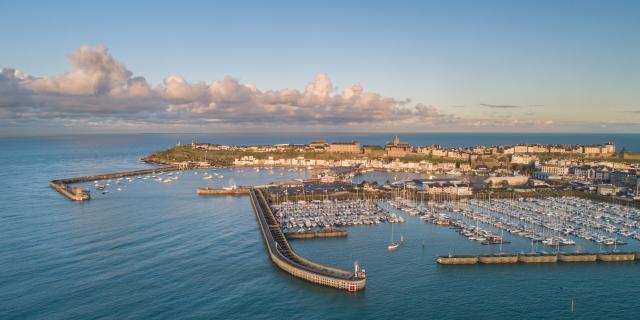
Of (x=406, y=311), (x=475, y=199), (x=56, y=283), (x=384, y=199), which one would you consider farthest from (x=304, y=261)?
(x=475, y=199)

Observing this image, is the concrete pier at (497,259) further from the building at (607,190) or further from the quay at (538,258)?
the building at (607,190)

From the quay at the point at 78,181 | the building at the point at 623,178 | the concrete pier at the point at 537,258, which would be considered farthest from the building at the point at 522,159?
the quay at the point at 78,181

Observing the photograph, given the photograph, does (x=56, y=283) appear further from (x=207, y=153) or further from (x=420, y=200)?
(x=207, y=153)

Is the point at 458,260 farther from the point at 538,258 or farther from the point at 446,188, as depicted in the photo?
the point at 446,188

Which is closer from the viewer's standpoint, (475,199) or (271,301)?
(271,301)

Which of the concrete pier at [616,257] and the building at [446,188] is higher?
the building at [446,188]

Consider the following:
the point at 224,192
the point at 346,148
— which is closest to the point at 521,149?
the point at 346,148
